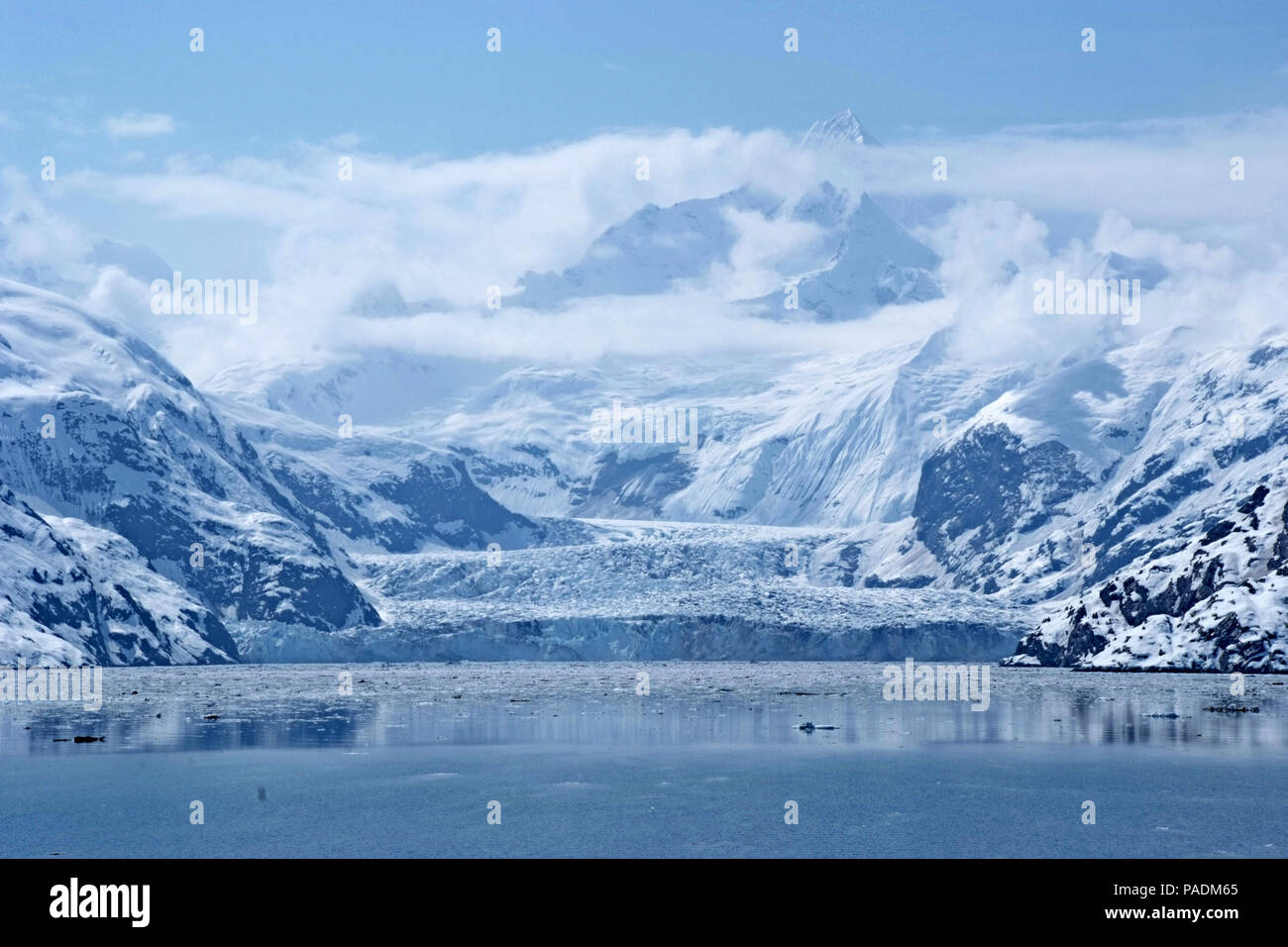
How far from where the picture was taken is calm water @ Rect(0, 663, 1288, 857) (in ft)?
144

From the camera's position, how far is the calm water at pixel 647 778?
43750 millimetres

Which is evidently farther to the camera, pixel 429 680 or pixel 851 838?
pixel 429 680

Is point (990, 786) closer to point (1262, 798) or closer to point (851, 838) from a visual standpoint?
point (1262, 798)

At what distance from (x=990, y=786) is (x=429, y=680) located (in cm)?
10032

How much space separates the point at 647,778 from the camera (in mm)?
57938

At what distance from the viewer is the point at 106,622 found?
195125 millimetres

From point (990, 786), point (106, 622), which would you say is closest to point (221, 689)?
point (106, 622)
